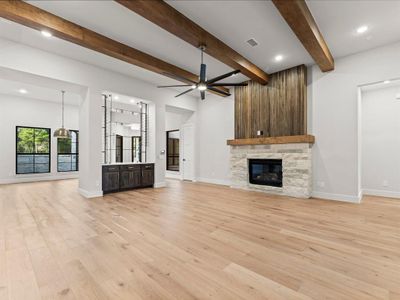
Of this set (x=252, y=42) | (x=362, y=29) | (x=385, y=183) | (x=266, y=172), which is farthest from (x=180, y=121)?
(x=385, y=183)

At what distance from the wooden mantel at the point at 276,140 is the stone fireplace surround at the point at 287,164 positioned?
57 millimetres

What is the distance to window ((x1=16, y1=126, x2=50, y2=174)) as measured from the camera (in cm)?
798

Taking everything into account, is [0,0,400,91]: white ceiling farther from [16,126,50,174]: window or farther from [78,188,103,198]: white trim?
[16,126,50,174]: window

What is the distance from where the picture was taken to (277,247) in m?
2.47

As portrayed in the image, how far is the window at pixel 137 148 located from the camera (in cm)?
723

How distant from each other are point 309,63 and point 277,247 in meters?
Answer: 5.02

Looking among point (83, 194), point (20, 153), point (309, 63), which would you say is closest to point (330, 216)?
point (309, 63)

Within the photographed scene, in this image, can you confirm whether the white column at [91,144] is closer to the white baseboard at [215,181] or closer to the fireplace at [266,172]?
the white baseboard at [215,181]

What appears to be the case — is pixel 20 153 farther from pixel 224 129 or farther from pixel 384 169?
pixel 384 169

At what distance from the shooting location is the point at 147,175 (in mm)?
6609

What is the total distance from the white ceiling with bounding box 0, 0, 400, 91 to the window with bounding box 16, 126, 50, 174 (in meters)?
5.53

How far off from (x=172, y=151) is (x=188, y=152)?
1601 mm

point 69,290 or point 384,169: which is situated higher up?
point 384,169

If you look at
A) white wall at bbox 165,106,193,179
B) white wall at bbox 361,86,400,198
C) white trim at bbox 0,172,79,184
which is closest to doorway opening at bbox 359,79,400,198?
white wall at bbox 361,86,400,198
